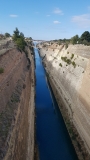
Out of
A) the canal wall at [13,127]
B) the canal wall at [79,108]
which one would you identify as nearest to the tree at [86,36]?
the canal wall at [79,108]

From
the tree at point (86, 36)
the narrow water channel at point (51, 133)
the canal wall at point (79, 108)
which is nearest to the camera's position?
the canal wall at point (79, 108)

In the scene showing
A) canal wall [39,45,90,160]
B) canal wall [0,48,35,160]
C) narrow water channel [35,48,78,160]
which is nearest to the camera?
canal wall [0,48,35,160]

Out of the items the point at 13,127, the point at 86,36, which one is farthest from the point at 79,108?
the point at 86,36

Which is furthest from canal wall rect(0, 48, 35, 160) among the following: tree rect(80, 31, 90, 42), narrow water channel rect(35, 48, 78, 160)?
tree rect(80, 31, 90, 42)

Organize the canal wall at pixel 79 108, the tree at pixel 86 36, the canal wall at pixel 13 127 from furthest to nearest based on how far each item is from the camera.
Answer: the tree at pixel 86 36
the canal wall at pixel 79 108
the canal wall at pixel 13 127

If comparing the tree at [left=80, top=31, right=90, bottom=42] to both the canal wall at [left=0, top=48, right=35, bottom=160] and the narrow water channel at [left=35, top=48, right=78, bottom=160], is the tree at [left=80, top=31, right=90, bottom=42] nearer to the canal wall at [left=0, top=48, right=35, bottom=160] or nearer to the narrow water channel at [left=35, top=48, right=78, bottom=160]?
the narrow water channel at [left=35, top=48, right=78, bottom=160]

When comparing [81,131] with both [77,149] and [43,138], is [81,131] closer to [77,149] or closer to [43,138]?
[77,149]

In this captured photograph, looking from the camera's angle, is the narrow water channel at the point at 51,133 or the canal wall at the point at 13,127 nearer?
the canal wall at the point at 13,127

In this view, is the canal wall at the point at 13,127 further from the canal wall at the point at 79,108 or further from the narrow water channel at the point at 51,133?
the canal wall at the point at 79,108

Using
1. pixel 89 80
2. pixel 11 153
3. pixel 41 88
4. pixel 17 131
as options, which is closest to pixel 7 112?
pixel 17 131
